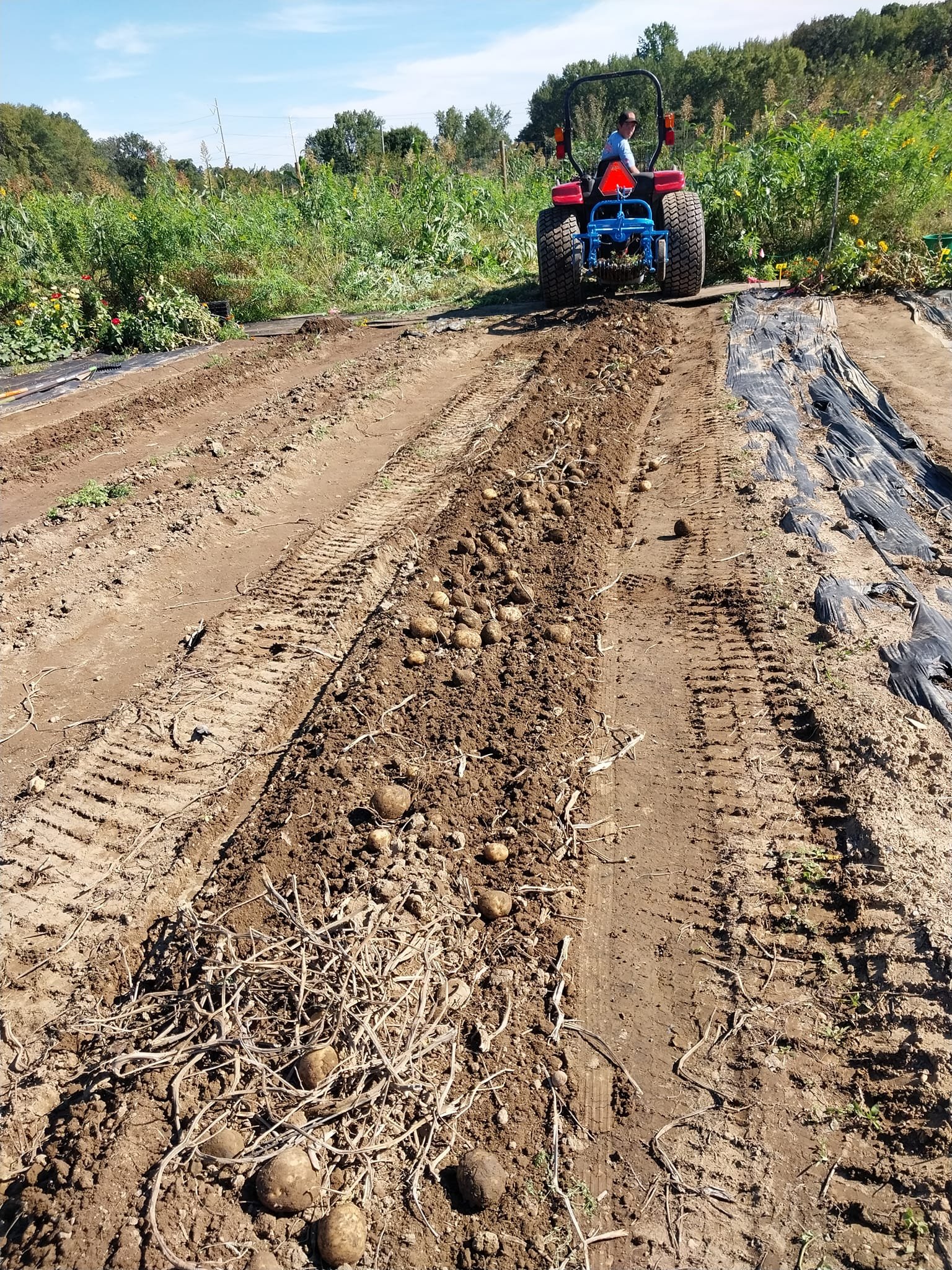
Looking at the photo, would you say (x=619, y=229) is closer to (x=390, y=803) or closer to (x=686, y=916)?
(x=390, y=803)

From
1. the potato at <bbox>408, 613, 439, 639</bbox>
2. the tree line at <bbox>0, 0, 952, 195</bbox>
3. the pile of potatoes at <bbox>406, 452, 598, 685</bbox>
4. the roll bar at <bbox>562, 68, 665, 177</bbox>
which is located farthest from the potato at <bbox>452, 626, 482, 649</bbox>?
the tree line at <bbox>0, 0, 952, 195</bbox>

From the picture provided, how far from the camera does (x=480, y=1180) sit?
82.3 inches

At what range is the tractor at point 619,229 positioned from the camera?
10070mm

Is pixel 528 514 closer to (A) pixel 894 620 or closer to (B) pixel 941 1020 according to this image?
(A) pixel 894 620

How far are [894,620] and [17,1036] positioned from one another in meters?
3.98

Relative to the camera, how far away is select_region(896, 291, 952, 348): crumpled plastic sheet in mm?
8586

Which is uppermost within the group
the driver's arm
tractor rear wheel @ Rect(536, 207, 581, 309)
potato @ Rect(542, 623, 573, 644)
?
the driver's arm

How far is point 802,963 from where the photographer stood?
2.57 metres

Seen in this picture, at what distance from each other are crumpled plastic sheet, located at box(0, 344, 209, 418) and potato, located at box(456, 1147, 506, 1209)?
9.92m

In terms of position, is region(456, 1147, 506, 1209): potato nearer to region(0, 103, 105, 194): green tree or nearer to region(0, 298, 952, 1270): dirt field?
region(0, 298, 952, 1270): dirt field

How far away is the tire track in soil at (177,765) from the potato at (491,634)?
29.7 inches

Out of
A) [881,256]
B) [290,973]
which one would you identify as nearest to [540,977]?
[290,973]

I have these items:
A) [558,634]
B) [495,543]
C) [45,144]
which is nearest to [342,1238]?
[558,634]

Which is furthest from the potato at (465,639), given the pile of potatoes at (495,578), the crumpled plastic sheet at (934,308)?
the crumpled plastic sheet at (934,308)
